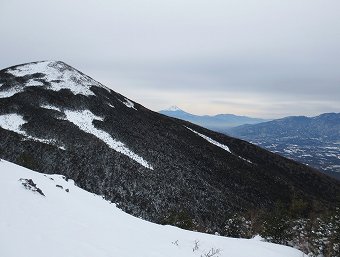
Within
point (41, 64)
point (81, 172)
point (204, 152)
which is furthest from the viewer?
point (41, 64)

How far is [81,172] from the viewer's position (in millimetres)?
44781

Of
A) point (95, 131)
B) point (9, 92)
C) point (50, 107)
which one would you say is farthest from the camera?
point (9, 92)

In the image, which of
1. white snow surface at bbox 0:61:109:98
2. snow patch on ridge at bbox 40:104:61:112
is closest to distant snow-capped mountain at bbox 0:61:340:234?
white snow surface at bbox 0:61:109:98

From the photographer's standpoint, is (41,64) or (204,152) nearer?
(204,152)

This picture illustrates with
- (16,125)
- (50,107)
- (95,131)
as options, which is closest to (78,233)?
(95,131)

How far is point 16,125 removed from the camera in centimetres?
5088

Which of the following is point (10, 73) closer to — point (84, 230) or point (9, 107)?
point (9, 107)

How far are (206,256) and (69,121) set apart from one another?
153 ft

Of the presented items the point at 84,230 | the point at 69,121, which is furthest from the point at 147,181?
the point at 84,230

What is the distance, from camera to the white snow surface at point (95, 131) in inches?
2032

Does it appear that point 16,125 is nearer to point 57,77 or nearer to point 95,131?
point 95,131

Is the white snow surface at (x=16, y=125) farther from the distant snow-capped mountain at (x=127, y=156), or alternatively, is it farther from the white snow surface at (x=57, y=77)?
the white snow surface at (x=57, y=77)

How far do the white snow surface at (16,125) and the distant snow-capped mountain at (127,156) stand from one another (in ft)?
0.47

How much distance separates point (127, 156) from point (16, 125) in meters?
18.5
